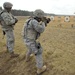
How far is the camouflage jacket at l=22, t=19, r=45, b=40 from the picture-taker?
6.60m

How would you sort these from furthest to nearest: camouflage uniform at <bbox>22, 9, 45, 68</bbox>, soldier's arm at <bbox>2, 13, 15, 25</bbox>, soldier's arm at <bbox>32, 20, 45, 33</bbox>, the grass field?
soldier's arm at <bbox>2, 13, 15, 25</bbox>, the grass field, camouflage uniform at <bbox>22, 9, 45, 68</bbox>, soldier's arm at <bbox>32, 20, 45, 33</bbox>

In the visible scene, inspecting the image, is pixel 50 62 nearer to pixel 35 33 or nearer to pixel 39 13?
pixel 35 33

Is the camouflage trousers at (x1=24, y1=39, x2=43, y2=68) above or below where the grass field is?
above

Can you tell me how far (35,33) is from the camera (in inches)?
273

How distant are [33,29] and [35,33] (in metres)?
0.14

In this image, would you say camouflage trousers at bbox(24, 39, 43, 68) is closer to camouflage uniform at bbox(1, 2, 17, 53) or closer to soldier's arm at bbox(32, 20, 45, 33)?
soldier's arm at bbox(32, 20, 45, 33)

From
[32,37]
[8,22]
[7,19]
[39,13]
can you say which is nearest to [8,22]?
[8,22]

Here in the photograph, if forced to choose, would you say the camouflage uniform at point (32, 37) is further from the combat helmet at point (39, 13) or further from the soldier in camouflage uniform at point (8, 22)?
the soldier in camouflage uniform at point (8, 22)

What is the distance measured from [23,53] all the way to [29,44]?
6.45 feet

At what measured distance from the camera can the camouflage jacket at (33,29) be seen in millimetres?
6602

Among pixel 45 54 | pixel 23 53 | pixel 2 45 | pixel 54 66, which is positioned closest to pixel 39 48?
pixel 54 66

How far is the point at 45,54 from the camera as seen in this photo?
8430 mm

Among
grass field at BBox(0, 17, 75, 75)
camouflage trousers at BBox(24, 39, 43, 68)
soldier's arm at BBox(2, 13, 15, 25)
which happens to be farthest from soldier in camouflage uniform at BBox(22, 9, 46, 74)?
soldier's arm at BBox(2, 13, 15, 25)

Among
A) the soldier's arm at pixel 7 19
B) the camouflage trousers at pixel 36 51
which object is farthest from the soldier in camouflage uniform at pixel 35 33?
the soldier's arm at pixel 7 19
